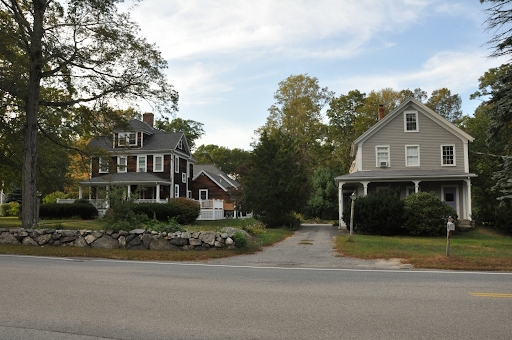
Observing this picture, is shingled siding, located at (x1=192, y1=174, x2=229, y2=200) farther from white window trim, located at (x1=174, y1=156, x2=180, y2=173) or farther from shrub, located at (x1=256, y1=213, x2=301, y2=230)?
shrub, located at (x1=256, y1=213, x2=301, y2=230)

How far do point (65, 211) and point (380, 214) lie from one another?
22.7 meters

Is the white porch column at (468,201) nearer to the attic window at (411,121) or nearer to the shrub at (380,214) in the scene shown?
the attic window at (411,121)

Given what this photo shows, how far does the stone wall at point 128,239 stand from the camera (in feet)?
49.0

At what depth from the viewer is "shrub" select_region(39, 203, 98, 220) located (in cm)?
3131

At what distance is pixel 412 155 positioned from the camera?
29.7 metres

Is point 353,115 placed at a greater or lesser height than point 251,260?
greater

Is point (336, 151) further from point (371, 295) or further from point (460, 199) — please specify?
point (371, 295)

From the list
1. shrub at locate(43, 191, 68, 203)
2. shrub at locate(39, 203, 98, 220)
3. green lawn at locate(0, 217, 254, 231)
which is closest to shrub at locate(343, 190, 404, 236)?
green lawn at locate(0, 217, 254, 231)

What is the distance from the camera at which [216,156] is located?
78.5 meters

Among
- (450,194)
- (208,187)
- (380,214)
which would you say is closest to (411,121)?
(450,194)

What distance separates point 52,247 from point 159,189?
23089mm

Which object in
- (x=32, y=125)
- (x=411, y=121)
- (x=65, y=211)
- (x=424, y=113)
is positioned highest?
(x=424, y=113)

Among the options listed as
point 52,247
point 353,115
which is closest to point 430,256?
point 52,247

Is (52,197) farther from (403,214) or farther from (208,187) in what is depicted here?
(403,214)
